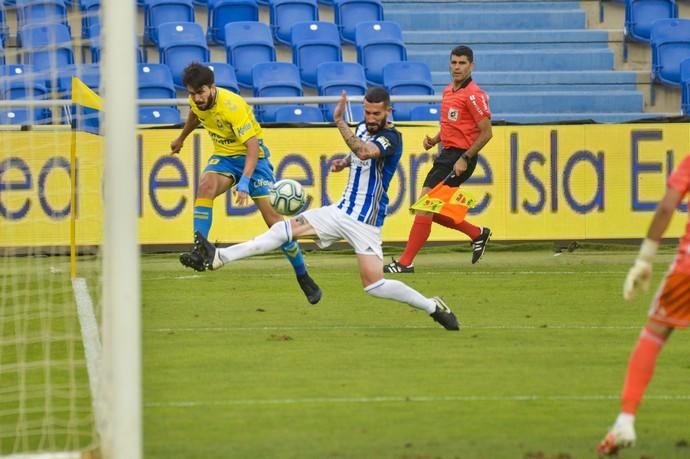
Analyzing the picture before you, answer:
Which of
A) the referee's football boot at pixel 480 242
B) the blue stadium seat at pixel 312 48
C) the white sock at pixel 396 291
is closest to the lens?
the white sock at pixel 396 291

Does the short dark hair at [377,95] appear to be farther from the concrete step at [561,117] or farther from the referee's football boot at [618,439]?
the concrete step at [561,117]

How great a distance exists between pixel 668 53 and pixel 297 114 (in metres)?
5.77

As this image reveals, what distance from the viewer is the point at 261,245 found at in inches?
423

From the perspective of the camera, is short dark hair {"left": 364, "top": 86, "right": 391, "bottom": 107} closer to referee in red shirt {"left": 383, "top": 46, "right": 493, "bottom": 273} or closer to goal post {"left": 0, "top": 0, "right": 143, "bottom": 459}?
goal post {"left": 0, "top": 0, "right": 143, "bottom": 459}

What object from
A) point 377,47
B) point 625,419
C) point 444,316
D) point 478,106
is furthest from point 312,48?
point 625,419

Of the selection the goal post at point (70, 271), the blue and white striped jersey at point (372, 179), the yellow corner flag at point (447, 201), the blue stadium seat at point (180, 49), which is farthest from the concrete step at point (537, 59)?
the blue and white striped jersey at point (372, 179)

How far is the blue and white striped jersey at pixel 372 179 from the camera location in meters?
10.7

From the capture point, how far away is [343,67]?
19719 millimetres

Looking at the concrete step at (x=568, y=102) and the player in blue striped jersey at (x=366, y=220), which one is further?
the concrete step at (x=568, y=102)

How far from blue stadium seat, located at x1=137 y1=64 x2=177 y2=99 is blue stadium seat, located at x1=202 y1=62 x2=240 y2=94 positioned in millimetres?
556

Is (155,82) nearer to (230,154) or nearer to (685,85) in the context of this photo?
(230,154)

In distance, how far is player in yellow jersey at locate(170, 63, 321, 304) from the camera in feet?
39.7

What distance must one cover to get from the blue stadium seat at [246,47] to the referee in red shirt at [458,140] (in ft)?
21.3

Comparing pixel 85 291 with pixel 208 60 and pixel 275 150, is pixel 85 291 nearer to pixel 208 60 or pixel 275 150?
pixel 275 150
